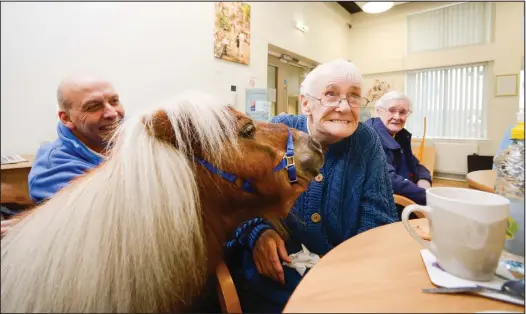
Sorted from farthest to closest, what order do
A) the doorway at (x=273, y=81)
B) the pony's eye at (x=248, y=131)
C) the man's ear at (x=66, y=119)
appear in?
the doorway at (x=273, y=81) < the man's ear at (x=66, y=119) < the pony's eye at (x=248, y=131)

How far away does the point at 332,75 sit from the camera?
3.31 feet

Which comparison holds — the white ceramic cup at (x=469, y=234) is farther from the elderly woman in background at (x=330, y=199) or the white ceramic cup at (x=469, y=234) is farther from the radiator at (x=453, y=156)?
the radiator at (x=453, y=156)

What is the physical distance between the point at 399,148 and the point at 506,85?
3790 mm

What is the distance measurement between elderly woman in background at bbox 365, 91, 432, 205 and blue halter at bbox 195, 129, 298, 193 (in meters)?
1.24

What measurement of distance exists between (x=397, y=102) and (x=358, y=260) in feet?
6.63

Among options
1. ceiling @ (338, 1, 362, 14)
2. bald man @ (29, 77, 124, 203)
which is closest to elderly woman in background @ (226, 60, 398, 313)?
bald man @ (29, 77, 124, 203)

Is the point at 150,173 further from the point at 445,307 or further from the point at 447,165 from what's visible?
the point at 447,165

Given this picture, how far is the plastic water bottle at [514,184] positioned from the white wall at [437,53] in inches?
164

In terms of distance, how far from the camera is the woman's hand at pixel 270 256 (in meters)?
0.79

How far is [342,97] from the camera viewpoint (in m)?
1.01

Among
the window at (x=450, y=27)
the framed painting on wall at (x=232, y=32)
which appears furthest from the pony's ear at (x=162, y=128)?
the window at (x=450, y=27)

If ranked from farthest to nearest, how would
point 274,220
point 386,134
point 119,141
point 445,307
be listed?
point 386,134 < point 274,220 < point 119,141 < point 445,307

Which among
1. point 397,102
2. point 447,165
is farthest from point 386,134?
point 447,165

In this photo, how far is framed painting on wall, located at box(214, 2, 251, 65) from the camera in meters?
2.78
